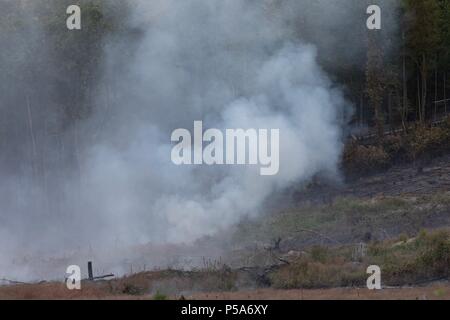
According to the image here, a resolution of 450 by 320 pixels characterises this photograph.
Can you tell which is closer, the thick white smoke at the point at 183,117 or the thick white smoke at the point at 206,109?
the thick white smoke at the point at 183,117

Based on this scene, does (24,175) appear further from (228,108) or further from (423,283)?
(423,283)

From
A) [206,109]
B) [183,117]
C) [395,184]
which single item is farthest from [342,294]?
[183,117]

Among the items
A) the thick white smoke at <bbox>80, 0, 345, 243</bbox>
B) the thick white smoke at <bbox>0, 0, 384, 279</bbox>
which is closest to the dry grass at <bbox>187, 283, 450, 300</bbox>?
the thick white smoke at <bbox>0, 0, 384, 279</bbox>

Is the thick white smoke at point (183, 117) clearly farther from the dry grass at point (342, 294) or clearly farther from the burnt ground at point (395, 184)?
the dry grass at point (342, 294)

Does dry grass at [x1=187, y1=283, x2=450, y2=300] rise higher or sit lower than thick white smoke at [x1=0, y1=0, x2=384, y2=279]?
lower

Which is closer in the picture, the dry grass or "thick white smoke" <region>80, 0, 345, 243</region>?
the dry grass

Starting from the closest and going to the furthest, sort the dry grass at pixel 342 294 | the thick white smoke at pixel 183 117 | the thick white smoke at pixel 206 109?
1. the dry grass at pixel 342 294
2. the thick white smoke at pixel 183 117
3. the thick white smoke at pixel 206 109

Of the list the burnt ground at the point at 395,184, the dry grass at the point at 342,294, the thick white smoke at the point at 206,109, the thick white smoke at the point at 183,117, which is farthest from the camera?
the burnt ground at the point at 395,184

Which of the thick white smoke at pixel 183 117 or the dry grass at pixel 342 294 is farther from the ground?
the thick white smoke at pixel 183 117

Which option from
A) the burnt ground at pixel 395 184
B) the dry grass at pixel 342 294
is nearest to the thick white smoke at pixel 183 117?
the burnt ground at pixel 395 184

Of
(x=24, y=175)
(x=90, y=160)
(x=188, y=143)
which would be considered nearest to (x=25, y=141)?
(x=24, y=175)

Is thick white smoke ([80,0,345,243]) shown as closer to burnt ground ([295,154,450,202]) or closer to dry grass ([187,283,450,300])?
burnt ground ([295,154,450,202])

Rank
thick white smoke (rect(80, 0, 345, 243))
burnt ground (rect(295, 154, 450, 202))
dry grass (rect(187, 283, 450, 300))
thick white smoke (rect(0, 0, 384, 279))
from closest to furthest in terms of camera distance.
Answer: dry grass (rect(187, 283, 450, 300)), thick white smoke (rect(0, 0, 384, 279)), thick white smoke (rect(80, 0, 345, 243)), burnt ground (rect(295, 154, 450, 202))

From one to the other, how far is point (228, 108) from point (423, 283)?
10.7 meters
